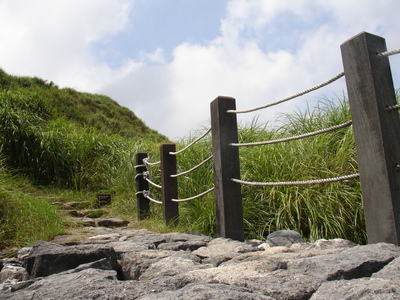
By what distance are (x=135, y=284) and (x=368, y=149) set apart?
1.20 m

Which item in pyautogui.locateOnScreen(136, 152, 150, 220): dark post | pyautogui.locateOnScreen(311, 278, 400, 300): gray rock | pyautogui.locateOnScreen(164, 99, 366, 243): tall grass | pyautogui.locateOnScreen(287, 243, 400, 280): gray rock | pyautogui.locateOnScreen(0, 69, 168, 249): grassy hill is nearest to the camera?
pyautogui.locateOnScreen(311, 278, 400, 300): gray rock

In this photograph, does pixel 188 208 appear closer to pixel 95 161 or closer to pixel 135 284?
pixel 135 284

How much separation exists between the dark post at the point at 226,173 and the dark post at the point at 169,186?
115 cm

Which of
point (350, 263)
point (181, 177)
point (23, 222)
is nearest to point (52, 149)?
point (181, 177)

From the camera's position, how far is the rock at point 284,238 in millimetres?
2834

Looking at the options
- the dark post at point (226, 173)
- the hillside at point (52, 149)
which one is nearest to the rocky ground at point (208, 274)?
the dark post at point (226, 173)

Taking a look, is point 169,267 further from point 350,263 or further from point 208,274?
point 350,263

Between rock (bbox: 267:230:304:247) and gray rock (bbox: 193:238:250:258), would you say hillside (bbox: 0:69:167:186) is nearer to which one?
rock (bbox: 267:230:304:247)

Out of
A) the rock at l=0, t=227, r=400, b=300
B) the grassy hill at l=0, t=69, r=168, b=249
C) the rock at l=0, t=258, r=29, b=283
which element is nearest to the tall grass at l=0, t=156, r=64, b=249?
the rock at l=0, t=258, r=29, b=283

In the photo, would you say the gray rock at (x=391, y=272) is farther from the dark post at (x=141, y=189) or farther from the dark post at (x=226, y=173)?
the dark post at (x=141, y=189)

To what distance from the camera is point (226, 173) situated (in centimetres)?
298

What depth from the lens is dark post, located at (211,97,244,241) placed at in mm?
2947

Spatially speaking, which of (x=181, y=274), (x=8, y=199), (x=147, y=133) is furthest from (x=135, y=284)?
(x=147, y=133)

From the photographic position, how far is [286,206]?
3.62 meters
